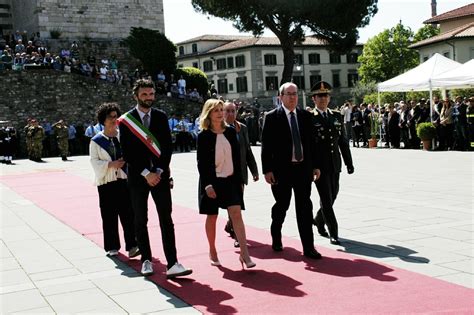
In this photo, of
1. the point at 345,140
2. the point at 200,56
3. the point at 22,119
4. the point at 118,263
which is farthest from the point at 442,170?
the point at 200,56

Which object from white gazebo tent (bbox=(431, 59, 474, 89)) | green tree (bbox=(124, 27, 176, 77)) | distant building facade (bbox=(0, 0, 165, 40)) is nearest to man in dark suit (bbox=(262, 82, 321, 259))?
white gazebo tent (bbox=(431, 59, 474, 89))

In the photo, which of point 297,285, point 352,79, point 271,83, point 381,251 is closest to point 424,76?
point 381,251

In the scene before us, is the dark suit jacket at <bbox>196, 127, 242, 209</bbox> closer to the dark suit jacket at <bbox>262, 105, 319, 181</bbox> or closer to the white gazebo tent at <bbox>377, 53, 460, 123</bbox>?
the dark suit jacket at <bbox>262, 105, 319, 181</bbox>

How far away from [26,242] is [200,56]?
75703 millimetres

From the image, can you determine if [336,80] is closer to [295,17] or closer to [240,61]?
[240,61]

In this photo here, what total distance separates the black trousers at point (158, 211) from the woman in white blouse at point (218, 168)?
15.7 inches

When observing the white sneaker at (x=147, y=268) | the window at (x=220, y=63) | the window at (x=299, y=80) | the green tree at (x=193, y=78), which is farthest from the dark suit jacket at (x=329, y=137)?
the window at (x=220, y=63)

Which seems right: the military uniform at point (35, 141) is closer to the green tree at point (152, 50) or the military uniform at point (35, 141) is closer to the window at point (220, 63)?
the green tree at point (152, 50)

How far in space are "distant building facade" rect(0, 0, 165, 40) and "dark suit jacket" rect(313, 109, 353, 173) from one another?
118ft

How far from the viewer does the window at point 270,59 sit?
7675 cm

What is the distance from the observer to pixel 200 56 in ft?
271

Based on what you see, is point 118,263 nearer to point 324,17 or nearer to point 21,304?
point 21,304

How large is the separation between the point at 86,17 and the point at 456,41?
29737 mm

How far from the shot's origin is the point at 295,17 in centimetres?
A: 4231
